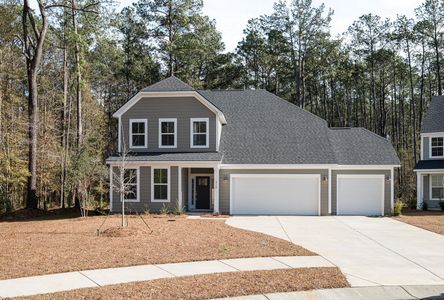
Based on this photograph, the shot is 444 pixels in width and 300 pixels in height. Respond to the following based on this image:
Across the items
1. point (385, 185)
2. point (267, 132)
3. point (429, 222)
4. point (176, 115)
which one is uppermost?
point (176, 115)

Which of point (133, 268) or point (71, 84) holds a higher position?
point (71, 84)

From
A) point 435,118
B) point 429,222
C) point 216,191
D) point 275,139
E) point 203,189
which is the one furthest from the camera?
point 435,118

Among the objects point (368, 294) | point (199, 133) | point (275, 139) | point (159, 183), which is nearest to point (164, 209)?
point (159, 183)

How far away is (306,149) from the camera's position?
24.0m

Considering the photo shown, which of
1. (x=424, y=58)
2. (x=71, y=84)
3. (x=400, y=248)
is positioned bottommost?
(x=400, y=248)

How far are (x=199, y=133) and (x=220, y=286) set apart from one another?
15.6 metres

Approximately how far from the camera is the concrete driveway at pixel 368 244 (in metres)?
9.93

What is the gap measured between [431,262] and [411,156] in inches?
1378

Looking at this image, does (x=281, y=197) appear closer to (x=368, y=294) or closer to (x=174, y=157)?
(x=174, y=157)

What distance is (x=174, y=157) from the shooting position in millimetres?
22828

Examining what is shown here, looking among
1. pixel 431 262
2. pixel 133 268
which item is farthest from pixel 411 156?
pixel 133 268

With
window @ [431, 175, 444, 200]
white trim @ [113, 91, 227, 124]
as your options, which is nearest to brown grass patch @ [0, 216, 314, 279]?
white trim @ [113, 91, 227, 124]

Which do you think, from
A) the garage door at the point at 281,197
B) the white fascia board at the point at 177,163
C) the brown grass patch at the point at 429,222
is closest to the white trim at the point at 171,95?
the white fascia board at the point at 177,163

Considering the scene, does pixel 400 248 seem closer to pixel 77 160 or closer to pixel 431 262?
pixel 431 262
